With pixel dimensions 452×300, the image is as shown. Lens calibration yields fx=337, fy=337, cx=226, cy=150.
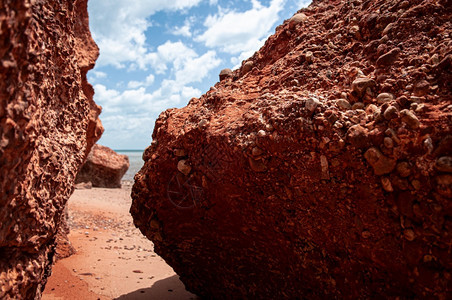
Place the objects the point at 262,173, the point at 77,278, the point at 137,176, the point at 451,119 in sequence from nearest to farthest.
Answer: the point at 451,119 → the point at 262,173 → the point at 137,176 → the point at 77,278

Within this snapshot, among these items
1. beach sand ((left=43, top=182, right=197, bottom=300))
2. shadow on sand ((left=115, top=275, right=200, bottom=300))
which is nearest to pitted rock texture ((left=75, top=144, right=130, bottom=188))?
beach sand ((left=43, top=182, right=197, bottom=300))

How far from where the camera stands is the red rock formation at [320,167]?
183cm

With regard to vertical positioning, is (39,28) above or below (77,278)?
above

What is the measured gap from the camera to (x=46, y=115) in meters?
2.23

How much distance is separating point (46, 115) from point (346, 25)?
2.36 meters

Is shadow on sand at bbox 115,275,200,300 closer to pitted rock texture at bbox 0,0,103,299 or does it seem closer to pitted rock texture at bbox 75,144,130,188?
pitted rock texture at bbox 0,0,103,299

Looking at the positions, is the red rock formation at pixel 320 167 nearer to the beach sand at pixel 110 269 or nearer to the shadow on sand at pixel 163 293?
the shadow on sand at pixel 163 293

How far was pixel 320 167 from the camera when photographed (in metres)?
2.15

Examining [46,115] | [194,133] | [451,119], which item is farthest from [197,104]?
[451,119]

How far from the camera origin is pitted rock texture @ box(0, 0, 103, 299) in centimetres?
160

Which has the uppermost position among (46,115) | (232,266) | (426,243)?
(46,115)

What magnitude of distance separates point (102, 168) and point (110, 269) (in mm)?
10215

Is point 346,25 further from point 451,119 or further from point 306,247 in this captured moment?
point 306,247

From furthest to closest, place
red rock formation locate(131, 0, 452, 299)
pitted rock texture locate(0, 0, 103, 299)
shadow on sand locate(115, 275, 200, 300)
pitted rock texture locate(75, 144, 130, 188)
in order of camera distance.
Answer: pitted rock texture locate(75, 144, 130, 188)
shadow on sand locate(115, 275, 200, 300)
red rock formation locate(131, 0, 452, 299)
pitted rock texture locate(0, 0, 103, 299)
